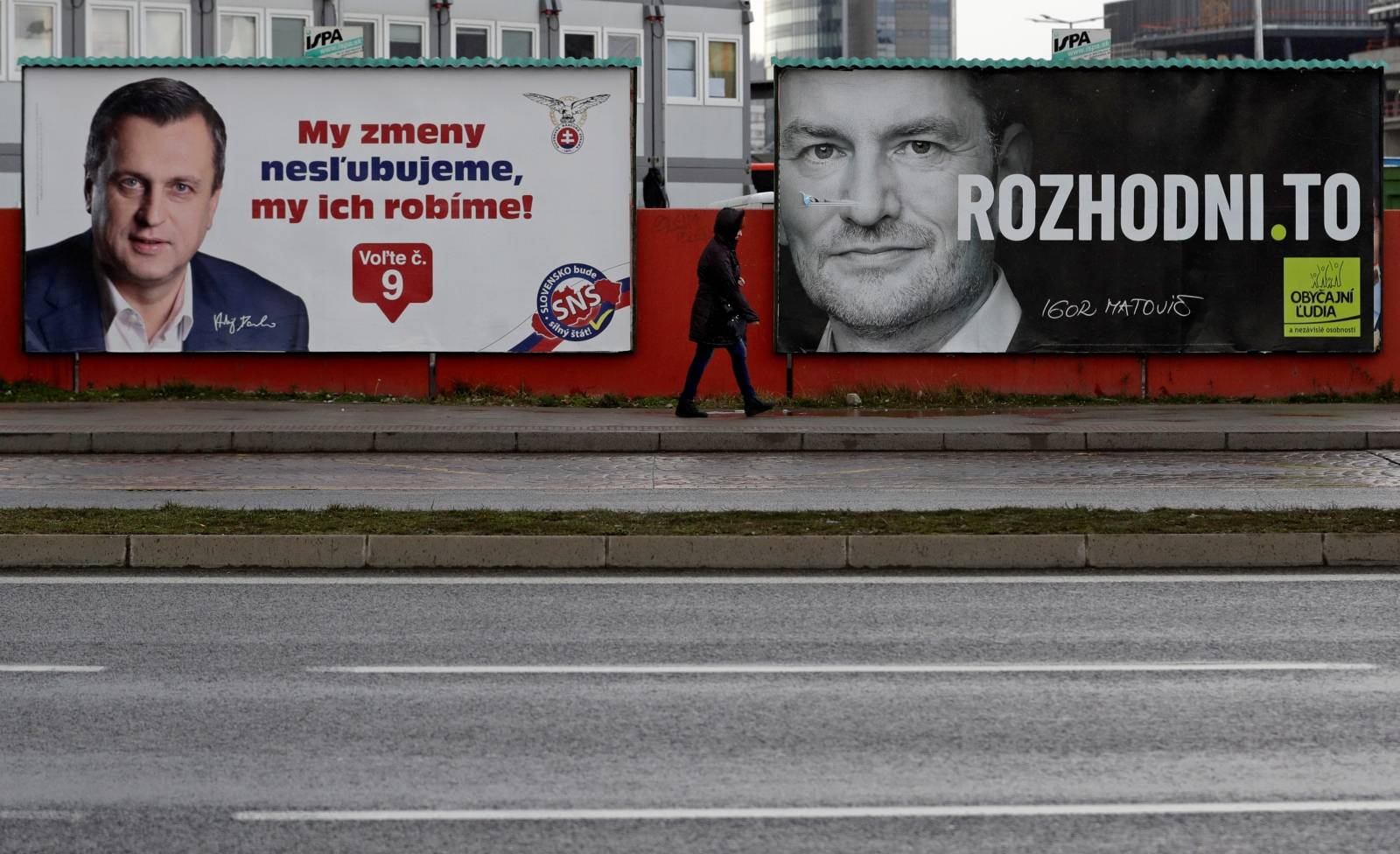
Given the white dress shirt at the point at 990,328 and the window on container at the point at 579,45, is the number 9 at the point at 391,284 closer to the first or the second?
the white dress shirt at the point at 990,328

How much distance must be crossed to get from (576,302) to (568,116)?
1902mm

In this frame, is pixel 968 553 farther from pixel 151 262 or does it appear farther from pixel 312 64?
pixel 151 262

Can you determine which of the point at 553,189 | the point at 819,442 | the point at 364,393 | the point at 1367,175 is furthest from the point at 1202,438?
the point at 364,393

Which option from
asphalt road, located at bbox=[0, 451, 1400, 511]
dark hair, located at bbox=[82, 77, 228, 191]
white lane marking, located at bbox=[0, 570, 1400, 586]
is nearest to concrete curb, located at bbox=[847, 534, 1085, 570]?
white lane marking, located at bbox=[0, 570, 1400, 586]

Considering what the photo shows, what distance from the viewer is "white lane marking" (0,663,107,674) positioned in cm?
714

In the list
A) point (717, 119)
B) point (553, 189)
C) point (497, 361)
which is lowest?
point (497, 361)

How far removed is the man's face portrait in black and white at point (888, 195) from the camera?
20.0 metres

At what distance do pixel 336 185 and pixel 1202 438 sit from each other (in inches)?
354

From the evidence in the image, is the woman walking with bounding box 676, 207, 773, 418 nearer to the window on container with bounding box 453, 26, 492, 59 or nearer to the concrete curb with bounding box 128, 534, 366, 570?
the concrete curb with bounding box 128, 534, 366, 570

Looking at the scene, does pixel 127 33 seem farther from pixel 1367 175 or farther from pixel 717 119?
pixel 1367 175

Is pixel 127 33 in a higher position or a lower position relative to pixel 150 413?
higher

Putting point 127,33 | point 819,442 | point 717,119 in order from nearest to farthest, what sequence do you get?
point 819,442
point 127,33
point 717,119

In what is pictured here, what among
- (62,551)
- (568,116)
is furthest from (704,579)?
(568,116)

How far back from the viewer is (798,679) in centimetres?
700
